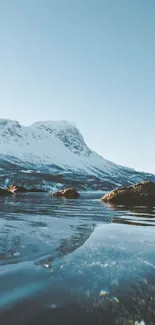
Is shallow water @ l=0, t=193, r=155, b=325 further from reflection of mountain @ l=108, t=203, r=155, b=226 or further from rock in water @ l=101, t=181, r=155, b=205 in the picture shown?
rock in water @ l=101, t=181, r=155, b=205

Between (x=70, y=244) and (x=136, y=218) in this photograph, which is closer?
(x=70, y=244)

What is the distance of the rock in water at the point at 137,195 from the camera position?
27.1 meters

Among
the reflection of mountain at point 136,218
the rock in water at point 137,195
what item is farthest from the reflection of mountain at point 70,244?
the rock in water at point 137,195

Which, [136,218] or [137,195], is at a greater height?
[137,195]

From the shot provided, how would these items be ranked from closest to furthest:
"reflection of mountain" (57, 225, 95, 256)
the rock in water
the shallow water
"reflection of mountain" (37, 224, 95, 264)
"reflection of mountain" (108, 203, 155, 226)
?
the shallow water
"reflection of mountain" (37, 224, 95, 264)
"reflection of mountain" (57, 225, 95, 256)
"reflection of mountain" (108, 203, 155, 226)
the rock in water

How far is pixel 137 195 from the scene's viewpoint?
27609 mm

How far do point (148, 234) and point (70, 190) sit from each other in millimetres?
36238

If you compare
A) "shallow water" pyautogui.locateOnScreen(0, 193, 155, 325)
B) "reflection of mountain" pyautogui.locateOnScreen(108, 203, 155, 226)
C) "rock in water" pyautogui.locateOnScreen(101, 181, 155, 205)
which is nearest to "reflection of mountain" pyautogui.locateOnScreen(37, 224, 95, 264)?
"shallow water" pyautogui.locateOnScreen(0, 193, 155, 325)

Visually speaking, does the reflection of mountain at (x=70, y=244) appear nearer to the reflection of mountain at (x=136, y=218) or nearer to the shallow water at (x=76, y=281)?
the shallow water at (x=76, y=281)

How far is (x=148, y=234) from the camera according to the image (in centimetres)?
927

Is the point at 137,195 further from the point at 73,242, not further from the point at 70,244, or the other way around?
the point at 70,244

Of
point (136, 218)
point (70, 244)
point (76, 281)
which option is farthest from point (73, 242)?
point (136, 218)

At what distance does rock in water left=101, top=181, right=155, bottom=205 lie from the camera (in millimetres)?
27062

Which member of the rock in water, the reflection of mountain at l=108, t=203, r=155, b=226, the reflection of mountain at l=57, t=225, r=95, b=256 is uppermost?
the rock in water
